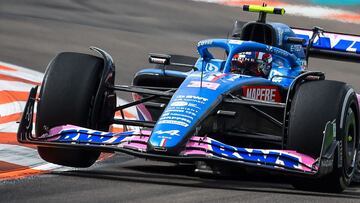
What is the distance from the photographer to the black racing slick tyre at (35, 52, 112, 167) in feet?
28.2

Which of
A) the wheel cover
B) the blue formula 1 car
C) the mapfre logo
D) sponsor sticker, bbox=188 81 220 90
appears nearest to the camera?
the blue formula 1 car

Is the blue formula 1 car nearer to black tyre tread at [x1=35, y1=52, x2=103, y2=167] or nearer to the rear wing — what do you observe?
black tyre tread at [x1=35, y1=52, x2=103, y2=167]

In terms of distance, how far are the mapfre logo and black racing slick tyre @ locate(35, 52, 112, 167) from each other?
4.39 ft

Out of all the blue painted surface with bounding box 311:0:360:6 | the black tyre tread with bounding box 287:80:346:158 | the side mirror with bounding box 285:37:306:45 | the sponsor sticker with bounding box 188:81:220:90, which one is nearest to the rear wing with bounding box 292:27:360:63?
the side mirror with bounding box 285:37:306:45

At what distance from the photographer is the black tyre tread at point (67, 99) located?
8609 millimetres

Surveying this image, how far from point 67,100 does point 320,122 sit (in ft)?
7.08

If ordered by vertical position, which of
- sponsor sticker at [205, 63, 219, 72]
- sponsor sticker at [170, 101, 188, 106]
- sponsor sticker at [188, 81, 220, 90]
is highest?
sponsor sticker at [205, 63, 219, 72]

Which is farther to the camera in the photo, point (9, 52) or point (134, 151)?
point (9, 52)

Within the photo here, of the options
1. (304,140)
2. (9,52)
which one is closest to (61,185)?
(304,140)

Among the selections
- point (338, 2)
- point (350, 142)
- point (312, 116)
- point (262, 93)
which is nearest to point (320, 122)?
point (312, 116)

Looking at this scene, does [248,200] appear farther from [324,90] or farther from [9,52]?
[9,52]

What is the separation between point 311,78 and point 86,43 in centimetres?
1096

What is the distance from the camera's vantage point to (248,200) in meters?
7.32

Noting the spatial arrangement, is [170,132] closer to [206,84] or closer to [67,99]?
[206,84]
